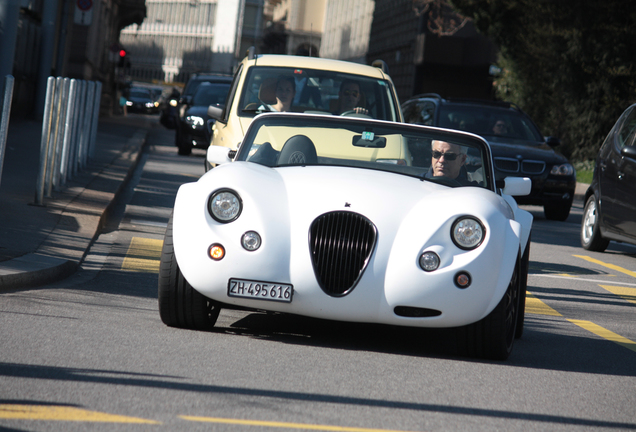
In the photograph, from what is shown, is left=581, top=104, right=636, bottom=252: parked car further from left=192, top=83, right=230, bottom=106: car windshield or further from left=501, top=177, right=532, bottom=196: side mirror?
left=192, top=83, right=230, bottom=106: car windshield

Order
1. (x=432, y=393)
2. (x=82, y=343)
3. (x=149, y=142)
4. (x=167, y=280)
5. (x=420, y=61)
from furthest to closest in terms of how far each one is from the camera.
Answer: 1. (x=420, y=61)
2. (x=149, y=142)
3. (x=167, y=280)
4. (x=82, y=343)
5. (x=432, y=393)

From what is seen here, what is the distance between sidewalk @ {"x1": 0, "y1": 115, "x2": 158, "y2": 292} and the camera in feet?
23.0

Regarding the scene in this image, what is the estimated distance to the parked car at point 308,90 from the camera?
10.7m

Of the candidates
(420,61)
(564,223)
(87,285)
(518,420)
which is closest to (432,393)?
(518,420)

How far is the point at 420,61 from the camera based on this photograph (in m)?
47.6

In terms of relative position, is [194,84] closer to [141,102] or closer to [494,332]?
[494,332]

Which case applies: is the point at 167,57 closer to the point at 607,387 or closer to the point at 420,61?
the point at 420,61

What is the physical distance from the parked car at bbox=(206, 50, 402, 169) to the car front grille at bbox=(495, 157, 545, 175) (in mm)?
4700

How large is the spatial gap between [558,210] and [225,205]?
11.8 meters

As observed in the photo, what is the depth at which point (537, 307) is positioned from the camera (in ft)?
26.0

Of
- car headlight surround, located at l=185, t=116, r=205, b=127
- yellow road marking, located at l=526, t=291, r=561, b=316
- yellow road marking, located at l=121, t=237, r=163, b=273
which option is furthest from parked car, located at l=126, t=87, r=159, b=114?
yellow road marking, located at l=526, t=291, r=561, b=316

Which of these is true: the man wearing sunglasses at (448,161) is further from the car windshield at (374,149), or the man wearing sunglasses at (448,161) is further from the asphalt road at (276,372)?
the asphalt road at (276,372)

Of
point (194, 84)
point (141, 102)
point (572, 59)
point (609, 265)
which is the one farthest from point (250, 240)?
point (141, 102)

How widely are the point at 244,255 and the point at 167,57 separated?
14113 cm
